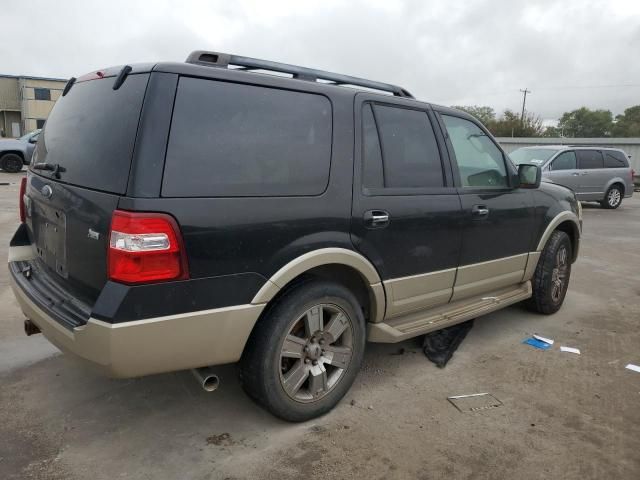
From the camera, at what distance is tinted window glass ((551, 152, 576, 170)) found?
13.5m

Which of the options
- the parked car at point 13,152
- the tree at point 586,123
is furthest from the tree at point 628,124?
the parked car at point 13,152

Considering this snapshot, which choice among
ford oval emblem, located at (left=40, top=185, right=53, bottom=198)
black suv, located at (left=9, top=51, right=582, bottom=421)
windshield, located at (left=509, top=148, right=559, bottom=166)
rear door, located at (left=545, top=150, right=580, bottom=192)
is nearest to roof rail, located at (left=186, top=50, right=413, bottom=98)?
black suv, located at (left=9, top=51, right=582, bottom=421)

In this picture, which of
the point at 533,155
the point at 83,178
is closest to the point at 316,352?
the point at 83,178

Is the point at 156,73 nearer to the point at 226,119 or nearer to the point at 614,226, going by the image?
the point at 226,119

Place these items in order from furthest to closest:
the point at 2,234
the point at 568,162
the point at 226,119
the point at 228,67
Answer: the point at 568,162 → the point at 2,234 → the point at 228,67 → the point at 226,119

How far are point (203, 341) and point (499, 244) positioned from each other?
258 cm

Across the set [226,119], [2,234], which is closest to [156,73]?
[226,119]

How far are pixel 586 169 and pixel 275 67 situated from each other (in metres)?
13.7

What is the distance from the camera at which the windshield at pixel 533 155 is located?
1328 centimetres

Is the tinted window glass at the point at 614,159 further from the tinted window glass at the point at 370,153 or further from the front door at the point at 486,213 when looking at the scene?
the tinted window glass at the point at 370,153

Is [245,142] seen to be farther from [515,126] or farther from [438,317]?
[515,126]

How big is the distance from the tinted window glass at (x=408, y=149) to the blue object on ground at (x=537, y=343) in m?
1.74

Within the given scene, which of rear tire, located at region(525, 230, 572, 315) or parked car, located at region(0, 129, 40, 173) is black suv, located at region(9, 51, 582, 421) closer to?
rear tire, located at region(525, 230, 572, 315)

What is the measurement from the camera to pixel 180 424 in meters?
2.93
